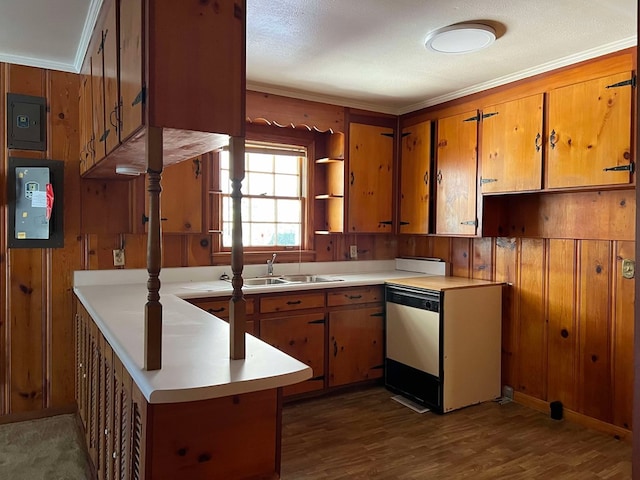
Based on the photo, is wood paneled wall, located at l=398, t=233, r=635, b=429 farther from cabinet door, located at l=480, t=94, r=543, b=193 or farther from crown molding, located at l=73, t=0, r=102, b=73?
crown molding, located at l=73, t=0, r=102, b=73

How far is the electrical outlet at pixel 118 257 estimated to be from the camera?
3371 mm

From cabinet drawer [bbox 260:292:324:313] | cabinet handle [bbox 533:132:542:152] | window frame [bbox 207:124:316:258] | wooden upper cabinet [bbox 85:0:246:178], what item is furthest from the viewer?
window frame [bbox 207:124:316:258]

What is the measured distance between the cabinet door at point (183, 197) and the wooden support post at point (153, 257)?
1946mm

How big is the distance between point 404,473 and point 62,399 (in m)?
2.32

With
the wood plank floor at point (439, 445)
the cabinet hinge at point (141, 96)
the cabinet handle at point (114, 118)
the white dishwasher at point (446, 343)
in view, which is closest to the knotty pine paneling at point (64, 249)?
the cabinet handle at point (114, 118)

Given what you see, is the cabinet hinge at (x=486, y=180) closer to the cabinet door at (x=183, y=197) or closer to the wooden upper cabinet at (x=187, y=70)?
the cabinet door at (x=183, y=197)

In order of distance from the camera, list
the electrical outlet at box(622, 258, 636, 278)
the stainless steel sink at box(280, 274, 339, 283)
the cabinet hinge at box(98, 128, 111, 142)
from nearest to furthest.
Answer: the cabinet hinge at box(98, 128, 111, 142) → the electrical outlet at box(622, 258, 636, 278) → the stainless steel sink at box(280, 274, 339, 283)

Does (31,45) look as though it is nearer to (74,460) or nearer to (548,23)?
(74,460)

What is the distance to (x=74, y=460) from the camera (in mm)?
2652

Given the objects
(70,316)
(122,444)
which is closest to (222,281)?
(70,316)

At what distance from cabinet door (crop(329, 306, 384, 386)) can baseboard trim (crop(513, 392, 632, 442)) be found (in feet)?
3.52

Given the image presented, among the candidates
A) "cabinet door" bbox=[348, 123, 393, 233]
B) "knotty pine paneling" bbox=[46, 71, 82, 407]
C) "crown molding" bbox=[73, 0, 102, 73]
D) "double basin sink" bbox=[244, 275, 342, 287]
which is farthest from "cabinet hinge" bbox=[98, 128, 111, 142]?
"cabinet door" bbox=[348, 123, 393, 233]

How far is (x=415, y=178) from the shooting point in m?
4.18

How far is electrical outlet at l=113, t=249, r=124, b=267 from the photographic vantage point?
11.1 feet
